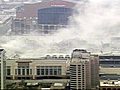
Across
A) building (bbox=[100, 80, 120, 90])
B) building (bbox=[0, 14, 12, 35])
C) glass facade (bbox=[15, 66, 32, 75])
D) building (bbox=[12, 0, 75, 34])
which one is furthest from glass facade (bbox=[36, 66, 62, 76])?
building (bbox=[12, 0, 75, 34])

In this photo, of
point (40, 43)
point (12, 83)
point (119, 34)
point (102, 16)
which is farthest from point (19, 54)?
point (102, 16)

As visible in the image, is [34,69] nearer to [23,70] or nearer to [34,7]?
[23,70]

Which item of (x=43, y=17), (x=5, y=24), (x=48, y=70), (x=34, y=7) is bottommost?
(x=48, y=70)

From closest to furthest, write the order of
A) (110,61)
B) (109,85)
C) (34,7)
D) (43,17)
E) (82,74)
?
(109,85), (82,74), (110,61), (43,17), (34,7)

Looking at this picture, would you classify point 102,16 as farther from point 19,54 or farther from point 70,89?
point 70,89

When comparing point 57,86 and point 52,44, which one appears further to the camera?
point 52,44

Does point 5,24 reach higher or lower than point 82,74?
higher

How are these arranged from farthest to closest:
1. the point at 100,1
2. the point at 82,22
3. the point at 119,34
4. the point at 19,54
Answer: the point at 100,1, the point at 82,22, the point at 119,34, the point at 19,54

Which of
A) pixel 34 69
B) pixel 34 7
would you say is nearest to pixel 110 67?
pixel 34 69
